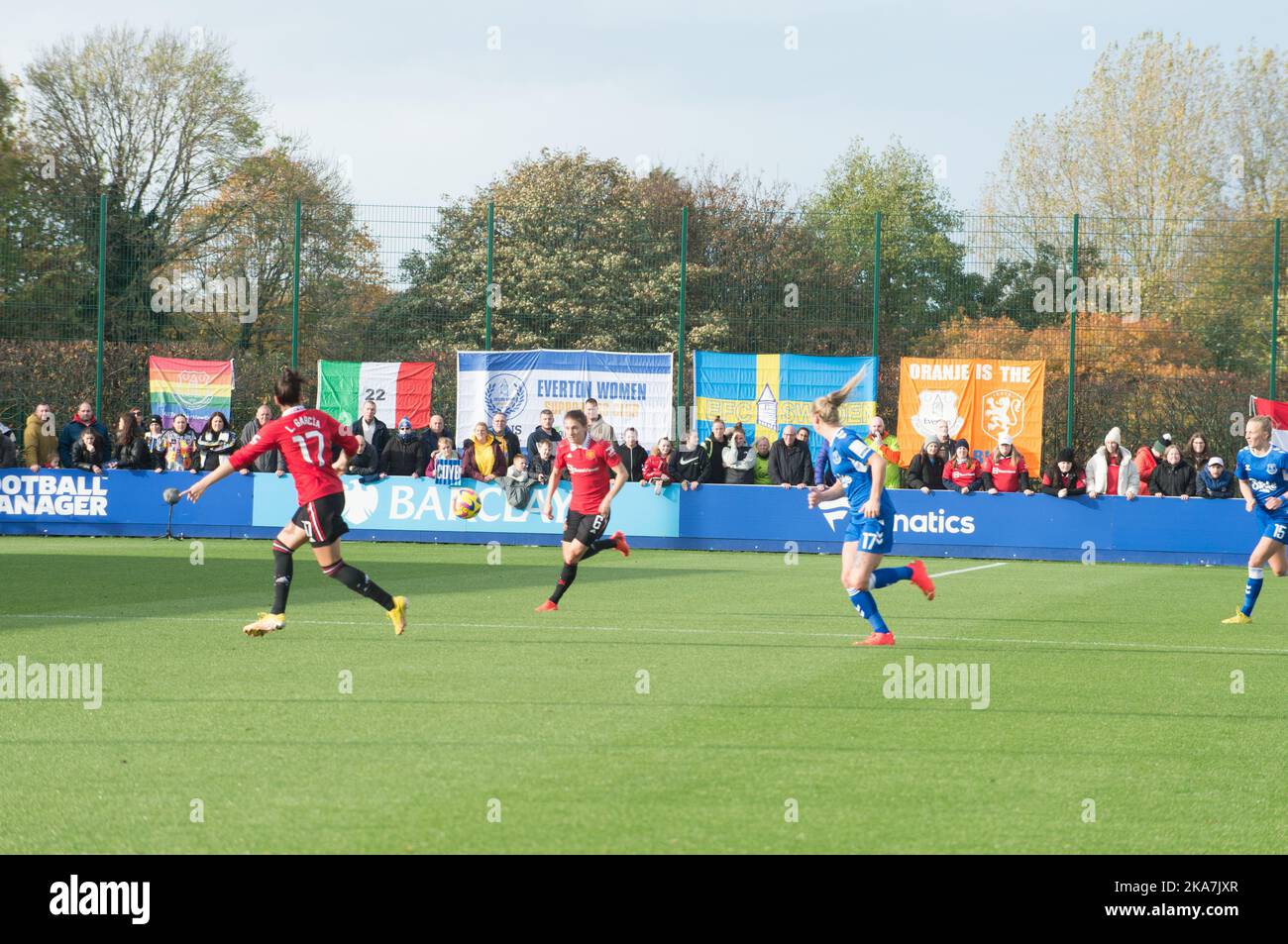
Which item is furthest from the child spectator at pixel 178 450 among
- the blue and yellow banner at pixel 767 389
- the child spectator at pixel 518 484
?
the blue and yellow banner at pixel 767 389

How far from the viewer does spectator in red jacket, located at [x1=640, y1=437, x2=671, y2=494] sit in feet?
86.6

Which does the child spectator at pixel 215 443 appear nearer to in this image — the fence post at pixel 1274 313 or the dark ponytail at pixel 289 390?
the dark ponytail at pixel 289 390

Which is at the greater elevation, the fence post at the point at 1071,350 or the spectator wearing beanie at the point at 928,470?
the fence post at the point at 1071,350

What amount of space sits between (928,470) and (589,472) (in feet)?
37.8

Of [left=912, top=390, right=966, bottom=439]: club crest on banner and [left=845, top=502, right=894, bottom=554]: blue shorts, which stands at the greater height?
[left=912, top=390, right=966, bottom=439]: club crest on banner

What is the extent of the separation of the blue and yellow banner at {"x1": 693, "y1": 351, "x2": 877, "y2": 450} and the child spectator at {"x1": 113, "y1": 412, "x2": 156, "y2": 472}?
1008 cm

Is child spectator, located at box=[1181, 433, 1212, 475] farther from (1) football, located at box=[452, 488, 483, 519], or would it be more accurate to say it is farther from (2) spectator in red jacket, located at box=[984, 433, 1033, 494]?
(1) football, located at box=[452, 488, 483, 519]

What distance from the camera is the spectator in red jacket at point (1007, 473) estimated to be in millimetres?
26188

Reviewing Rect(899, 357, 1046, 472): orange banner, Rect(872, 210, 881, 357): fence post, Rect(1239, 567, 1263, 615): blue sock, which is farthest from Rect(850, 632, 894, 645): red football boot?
Rect(872, 210, 881, 357): fence post

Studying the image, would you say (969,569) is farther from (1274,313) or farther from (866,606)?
(866,606)

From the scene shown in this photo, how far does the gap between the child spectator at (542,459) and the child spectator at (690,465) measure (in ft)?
7.21

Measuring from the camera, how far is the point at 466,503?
2612 centimetres

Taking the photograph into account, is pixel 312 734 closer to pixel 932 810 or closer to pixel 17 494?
pixel 932 810

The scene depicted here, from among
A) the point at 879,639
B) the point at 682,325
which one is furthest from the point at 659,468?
the point at 879,639
